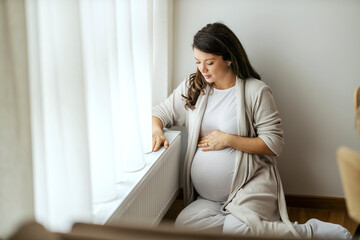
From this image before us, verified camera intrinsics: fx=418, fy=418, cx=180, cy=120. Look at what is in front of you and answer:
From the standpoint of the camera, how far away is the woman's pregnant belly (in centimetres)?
203

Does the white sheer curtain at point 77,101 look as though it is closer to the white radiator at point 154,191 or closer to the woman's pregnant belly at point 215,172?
the white radiator at point 154,191

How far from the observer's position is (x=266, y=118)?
2.02 meters

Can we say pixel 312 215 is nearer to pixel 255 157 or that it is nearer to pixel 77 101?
pixel 255 157

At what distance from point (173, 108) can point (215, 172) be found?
0.43m

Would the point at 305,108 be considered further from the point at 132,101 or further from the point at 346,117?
the point at 132,101

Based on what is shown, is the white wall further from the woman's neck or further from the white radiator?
the white radiator

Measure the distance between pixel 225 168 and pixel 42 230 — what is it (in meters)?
1.49

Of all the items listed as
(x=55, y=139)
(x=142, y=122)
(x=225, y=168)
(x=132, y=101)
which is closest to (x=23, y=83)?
(x=55, y=139)

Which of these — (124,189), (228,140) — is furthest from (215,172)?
(124,189)

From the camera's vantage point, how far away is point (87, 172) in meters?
→ 1.19

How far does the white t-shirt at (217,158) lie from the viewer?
203cm

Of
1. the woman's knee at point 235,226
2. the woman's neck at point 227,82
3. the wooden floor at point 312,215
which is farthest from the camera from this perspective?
the wooden floor at point 312,215

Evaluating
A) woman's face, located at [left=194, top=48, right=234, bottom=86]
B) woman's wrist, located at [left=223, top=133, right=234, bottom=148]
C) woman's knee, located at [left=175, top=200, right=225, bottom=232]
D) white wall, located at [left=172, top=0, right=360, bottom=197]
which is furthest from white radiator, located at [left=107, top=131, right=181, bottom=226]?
white wall, located at [left=172, top=0, right=360, bottom=197]

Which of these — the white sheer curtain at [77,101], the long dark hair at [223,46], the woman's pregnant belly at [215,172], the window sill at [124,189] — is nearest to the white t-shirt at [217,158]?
the woman's pregnant belly at [215,172]
